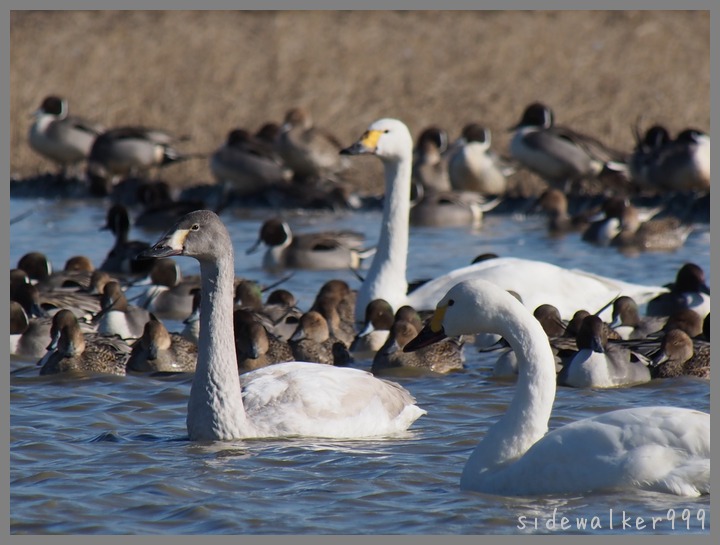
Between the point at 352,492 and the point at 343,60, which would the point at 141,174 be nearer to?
the point at 343,60

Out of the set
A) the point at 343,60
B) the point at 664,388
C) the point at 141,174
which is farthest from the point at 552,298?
the point at 343,60

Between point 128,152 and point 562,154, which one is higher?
point 128,152

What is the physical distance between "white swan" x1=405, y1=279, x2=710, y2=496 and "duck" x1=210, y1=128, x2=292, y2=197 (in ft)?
44.0

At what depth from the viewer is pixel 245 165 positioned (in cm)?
1988

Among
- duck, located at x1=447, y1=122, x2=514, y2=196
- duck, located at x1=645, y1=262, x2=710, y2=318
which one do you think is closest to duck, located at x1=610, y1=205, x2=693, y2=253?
duck, located at x1=645, y1=262, x2=710, y2=318

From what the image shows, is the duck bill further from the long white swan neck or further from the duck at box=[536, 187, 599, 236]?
the duck at box=[536, 187, 599, 236]

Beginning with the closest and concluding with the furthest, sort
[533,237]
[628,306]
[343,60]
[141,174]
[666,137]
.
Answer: [628,306] < [533,237] < [666,137] < [141,174] < [343,60]

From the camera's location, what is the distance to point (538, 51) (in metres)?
26.1

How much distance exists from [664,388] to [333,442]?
2722mm

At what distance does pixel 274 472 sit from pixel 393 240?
15.6ft

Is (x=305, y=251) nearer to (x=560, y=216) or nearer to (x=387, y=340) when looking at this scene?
(x=560, y=216)

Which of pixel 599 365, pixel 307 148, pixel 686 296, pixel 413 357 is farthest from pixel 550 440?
pixel 307 148

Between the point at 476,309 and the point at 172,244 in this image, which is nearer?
the point at 476,309

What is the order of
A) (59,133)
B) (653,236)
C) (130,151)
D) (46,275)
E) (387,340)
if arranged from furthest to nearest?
1. (59,133)
2. (130,151)
3. (653,236)
4. (46,275)
5. (387,340)
